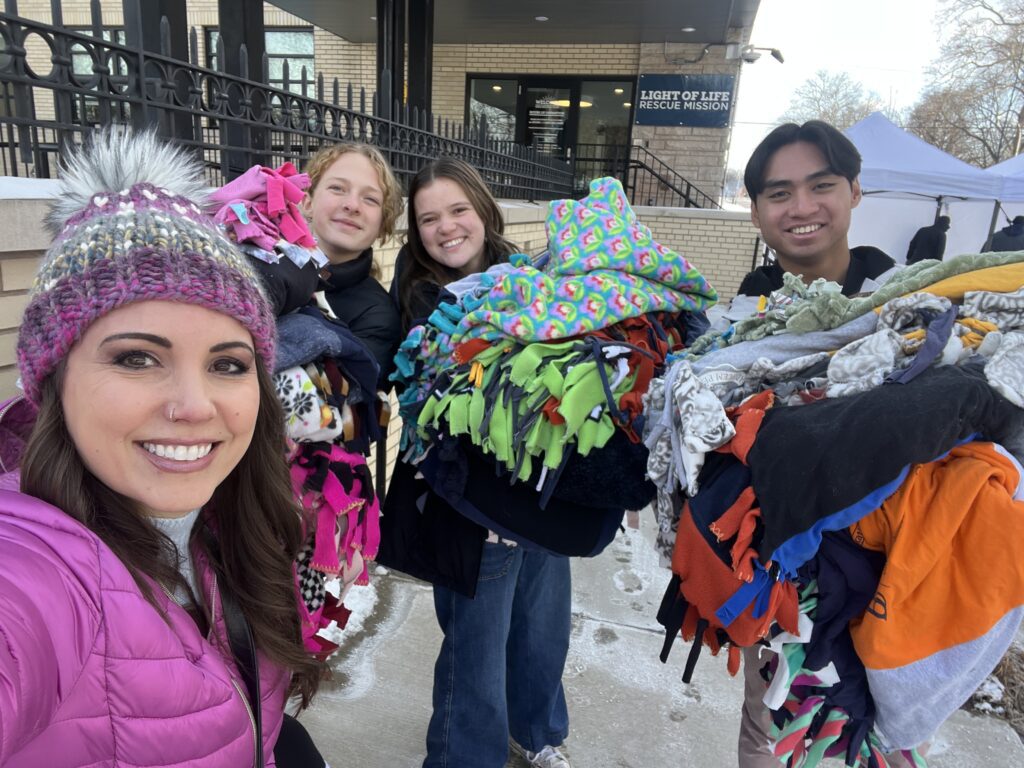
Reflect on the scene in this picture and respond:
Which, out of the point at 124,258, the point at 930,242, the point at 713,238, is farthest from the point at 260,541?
the point at 713,238

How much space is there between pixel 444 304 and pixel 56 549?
3.37ft

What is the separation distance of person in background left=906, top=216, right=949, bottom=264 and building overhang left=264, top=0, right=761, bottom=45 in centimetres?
431

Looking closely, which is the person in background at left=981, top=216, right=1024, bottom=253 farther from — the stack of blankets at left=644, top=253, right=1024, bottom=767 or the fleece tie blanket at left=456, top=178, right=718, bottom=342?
the stack of blankets at left=644, top=253, right=1024, bottom=767

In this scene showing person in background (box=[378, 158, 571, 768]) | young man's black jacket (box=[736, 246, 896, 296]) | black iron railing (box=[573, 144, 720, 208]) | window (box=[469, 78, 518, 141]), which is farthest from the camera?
window (box=[469, 78, 518, 141])

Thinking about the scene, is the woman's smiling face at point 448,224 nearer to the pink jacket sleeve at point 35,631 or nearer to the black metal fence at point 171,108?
the black metal fence at point 171,108

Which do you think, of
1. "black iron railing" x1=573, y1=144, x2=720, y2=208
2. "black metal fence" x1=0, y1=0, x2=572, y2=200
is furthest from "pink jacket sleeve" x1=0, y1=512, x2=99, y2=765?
"black iron railing" x1=573, y1=144, x2=720, y2=208

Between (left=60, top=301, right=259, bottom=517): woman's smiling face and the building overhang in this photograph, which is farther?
the building overhang

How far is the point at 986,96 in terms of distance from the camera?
72.6 ft

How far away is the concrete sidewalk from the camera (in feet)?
7.86

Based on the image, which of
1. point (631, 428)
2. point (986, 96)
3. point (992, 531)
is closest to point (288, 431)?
point (631, 428)

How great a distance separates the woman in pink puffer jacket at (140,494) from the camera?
0.89m

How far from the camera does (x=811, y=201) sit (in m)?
1.68

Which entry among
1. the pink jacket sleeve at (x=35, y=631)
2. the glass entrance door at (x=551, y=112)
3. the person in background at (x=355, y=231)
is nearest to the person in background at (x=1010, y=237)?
the glass entrance door at (x=551, y=112)

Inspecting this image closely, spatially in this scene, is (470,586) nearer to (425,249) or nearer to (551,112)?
(425,249)
